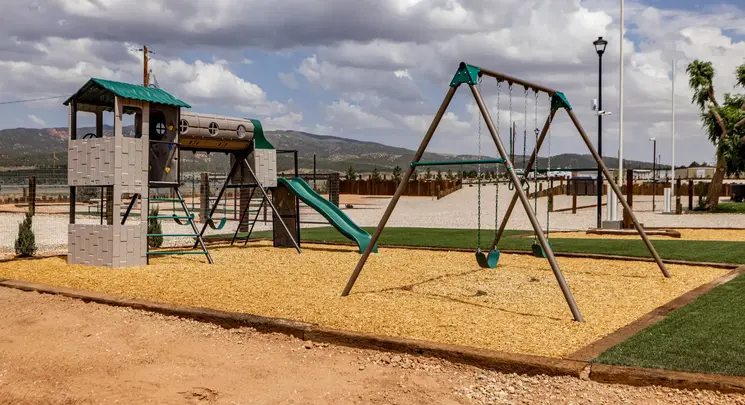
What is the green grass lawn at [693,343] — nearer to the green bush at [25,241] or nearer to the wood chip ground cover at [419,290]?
the wood chip ground cover at [419,290]

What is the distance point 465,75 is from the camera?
311 inches

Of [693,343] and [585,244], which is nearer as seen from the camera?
[693,343]

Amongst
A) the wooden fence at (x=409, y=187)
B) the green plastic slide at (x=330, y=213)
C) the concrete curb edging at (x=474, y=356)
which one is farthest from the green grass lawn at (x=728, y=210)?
the concrete curb edging at (x=474, y=356)

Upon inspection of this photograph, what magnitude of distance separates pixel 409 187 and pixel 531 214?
56524 mm

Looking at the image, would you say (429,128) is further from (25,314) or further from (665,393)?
(25,314)

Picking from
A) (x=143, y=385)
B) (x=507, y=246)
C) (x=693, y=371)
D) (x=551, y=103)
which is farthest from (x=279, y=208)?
(x=693, y=371)

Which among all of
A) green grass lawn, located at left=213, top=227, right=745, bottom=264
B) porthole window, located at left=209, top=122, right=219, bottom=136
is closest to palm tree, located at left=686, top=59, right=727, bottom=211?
green grass lawn, located at left=213, top=227, right=745, bottom=264

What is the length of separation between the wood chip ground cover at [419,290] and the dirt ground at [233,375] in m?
0.70

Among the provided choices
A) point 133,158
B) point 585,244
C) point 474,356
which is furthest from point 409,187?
point 474,356

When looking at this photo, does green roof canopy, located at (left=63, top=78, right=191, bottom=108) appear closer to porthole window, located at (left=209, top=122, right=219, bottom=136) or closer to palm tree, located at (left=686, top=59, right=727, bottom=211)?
porthole window, located at (left=209, top=122, right=219, bottom=136)

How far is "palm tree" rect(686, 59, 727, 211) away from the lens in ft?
108

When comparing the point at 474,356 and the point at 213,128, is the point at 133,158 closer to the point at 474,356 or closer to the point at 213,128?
the point at 213,128

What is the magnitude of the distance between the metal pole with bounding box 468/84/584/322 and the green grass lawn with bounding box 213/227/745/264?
656cm

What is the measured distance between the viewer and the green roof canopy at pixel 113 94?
37.1 ft
